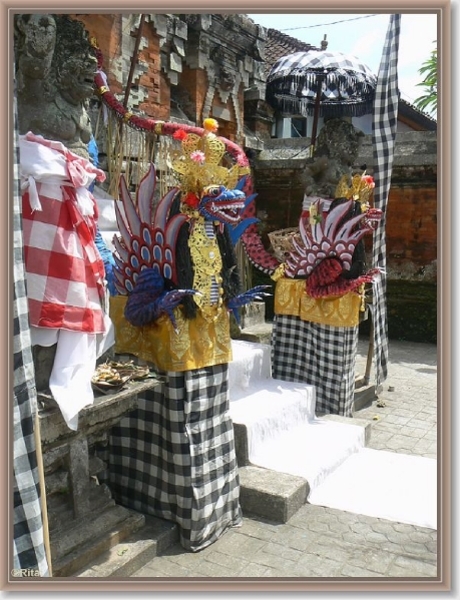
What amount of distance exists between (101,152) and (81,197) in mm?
2907

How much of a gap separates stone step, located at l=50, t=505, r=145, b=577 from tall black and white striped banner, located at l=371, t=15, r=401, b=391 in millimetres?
3379

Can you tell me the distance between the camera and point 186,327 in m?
3.40

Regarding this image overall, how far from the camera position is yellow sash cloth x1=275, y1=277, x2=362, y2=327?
5.52 m

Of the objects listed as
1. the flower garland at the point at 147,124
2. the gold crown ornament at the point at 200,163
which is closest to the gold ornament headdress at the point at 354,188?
the flower garland at the point at 147,124

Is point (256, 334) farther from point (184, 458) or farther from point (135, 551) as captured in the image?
point (135, 551)

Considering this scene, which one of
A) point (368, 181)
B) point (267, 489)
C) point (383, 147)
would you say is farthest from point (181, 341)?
point (383, 147)

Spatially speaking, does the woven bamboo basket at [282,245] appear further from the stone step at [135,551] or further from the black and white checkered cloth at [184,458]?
the stone step at [135,551]

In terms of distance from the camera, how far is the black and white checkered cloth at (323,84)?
21.2 ft

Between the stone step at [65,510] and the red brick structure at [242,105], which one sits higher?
the red brick structure at [242,105]

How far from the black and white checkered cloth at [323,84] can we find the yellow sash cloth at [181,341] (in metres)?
4.03

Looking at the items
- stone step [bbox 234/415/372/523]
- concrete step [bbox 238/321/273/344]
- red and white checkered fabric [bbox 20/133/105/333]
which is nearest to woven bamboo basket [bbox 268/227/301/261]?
concrete step [bbox 238/321/273/344]

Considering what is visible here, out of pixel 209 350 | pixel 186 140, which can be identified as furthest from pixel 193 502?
pixel 186 140

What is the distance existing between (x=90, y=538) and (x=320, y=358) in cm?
320

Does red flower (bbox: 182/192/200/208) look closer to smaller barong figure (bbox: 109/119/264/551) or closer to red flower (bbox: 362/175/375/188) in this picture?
smaller barong figure (bbox: 109/119/264/551)
